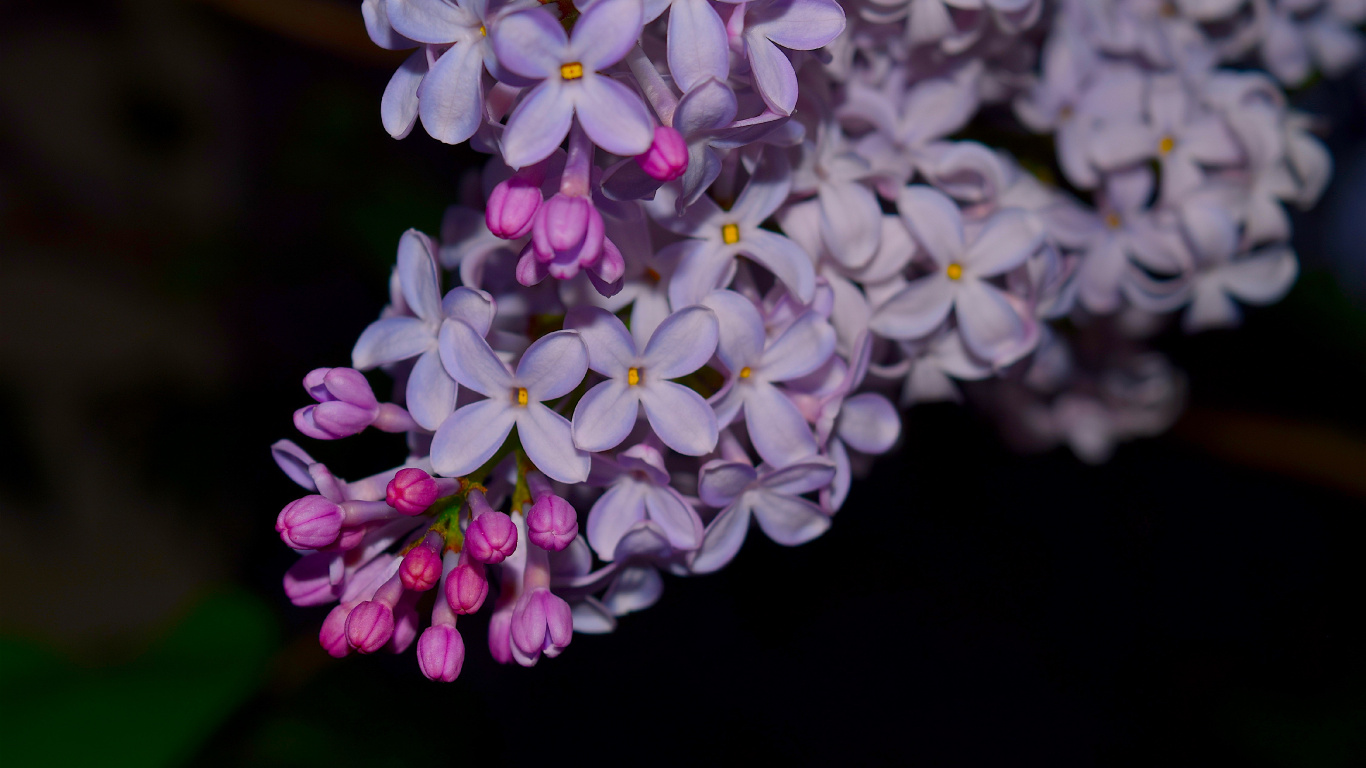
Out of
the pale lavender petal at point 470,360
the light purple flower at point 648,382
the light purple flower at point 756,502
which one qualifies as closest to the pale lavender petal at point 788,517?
the light purple flower at point 756,502

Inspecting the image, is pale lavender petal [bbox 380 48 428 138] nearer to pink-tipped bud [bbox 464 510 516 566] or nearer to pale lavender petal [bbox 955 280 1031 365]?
pink-tipped bud [bbox 464 510 516 566]

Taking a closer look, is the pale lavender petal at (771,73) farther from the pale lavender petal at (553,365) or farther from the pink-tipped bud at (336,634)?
the pink-tipped bud at (336,634)

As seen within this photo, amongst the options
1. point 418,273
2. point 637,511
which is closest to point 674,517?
point 637,511

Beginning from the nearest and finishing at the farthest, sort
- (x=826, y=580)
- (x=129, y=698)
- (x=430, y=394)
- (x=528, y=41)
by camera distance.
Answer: (x=528, y=41)
(x=430, y=394)
(x=129, y=698)
(x=826, y=580)

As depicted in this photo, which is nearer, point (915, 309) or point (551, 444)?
point (551, 444)

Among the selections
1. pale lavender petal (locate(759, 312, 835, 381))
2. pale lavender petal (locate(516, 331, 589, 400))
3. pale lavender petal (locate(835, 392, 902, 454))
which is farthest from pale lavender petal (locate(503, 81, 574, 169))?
pale lavender petal (locate(835, 392, 902, 454))

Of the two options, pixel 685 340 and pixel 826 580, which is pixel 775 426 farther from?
pixel 826 580

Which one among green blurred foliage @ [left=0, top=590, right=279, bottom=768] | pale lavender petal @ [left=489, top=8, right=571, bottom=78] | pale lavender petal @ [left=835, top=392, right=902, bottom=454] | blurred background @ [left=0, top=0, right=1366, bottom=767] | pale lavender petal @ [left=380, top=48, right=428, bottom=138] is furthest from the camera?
blurred background @ [left=0, top=0, right=1366, bottom=767]

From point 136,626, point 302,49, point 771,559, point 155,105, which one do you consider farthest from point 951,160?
point 136,626
